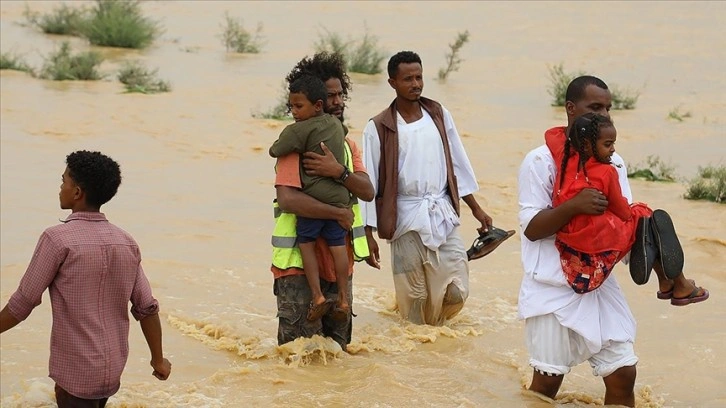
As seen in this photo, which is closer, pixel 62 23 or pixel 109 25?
pixel 109 25

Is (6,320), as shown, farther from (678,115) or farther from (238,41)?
(238,41)

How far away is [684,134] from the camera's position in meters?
14.5

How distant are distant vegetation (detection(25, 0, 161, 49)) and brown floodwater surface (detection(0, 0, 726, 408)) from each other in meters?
0.34

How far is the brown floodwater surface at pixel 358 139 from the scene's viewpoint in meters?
6.48

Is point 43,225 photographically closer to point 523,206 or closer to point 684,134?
point 523,206

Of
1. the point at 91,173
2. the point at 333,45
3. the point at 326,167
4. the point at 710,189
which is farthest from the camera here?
the point at 333,45

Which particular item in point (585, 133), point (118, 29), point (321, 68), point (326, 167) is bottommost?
point (326, 167)

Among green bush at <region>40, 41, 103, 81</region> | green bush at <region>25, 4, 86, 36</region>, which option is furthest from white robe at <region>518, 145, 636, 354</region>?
green bush at <region>25, 4, 86, 36</region>

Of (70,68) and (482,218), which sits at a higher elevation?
(70,68)

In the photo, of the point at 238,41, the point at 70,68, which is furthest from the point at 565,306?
the point at 238,41

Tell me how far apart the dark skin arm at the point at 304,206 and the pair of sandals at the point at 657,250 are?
164 cm

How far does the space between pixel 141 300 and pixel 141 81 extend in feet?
41.0

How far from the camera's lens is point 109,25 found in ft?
70.7

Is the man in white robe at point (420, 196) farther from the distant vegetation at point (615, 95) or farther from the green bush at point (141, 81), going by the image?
the green bush at point (141, 81)
